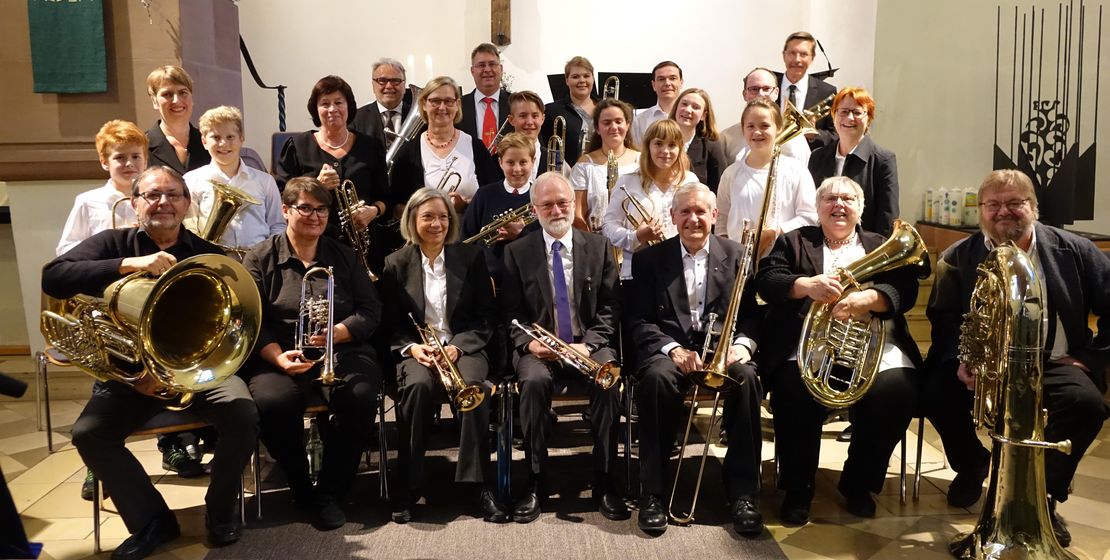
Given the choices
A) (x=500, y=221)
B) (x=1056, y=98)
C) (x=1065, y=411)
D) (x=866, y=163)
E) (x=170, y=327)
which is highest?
(x=1056, y=98)

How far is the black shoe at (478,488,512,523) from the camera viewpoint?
3598 millimetres

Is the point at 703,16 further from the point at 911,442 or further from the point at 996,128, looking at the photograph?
the point at 911,442

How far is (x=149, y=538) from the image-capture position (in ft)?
11.0

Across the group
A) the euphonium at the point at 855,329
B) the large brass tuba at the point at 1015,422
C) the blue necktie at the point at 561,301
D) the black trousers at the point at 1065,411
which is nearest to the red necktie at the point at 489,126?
the blue necktie at the point at 561,301

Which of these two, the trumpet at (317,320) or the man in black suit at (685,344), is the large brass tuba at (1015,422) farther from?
the trumpet at (317,320)

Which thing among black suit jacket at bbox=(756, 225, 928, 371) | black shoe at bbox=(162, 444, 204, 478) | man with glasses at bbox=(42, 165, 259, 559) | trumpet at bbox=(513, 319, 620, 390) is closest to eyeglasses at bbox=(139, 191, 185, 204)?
man with glasses at bbox=(42, 165, 259, 559)

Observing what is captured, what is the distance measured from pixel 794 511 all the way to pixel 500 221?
75.2 inches

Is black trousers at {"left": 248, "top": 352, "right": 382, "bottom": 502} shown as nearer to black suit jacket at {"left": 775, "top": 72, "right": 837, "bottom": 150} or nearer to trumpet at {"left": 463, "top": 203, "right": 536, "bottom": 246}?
trumpet at {"left": 463, "top": 203, "right": 536, "bottom": 246}

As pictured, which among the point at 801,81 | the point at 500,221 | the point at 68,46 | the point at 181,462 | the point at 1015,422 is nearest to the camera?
the point at 1015,422

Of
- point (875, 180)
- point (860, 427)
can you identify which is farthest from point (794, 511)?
point (875, 180)

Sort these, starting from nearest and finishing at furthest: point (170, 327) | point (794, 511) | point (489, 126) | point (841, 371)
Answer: point (170, 327) → point (794, 511) → point (841, 371) → point (489, 126)

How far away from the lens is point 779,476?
377cm

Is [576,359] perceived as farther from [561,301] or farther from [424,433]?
[424,433]

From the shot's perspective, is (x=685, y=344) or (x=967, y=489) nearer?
(x=967, y=489)
